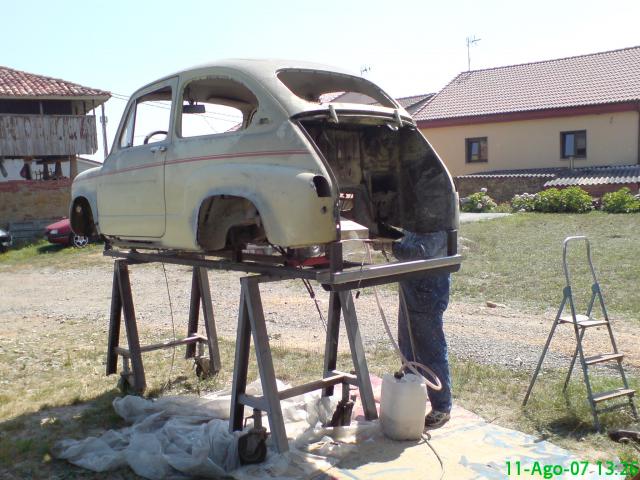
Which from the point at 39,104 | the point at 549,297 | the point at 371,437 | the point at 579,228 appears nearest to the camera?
the point at 371,437

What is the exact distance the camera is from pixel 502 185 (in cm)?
2789

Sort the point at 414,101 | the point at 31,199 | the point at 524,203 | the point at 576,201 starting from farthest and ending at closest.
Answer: the point at 414,101, the point at 31,199, the point at 524,203, the point at 576,201

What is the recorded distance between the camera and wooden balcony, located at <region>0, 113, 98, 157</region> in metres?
26.3

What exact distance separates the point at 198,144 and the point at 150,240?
1.08 meters

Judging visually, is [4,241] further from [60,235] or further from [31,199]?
[31,199]

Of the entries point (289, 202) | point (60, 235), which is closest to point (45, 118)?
point (60, 235)

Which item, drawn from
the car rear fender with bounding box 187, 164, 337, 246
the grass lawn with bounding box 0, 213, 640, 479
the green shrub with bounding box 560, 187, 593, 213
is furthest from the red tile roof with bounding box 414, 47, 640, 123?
the car rear fender with bounding box 187, 164, 337, 246

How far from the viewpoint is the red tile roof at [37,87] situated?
85.8ft

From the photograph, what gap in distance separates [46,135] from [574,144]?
71.6ft

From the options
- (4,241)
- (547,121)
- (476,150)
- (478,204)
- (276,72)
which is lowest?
(4,241)

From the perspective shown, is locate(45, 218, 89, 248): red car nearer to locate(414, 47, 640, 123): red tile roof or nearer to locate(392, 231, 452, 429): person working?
locate(414, 47, 640, 123): red tile roof

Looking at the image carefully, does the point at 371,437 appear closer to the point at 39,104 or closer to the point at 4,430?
the point at 4,430

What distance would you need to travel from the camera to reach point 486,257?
14766 mm

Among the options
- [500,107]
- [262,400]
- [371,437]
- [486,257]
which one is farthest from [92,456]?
[500,107]
